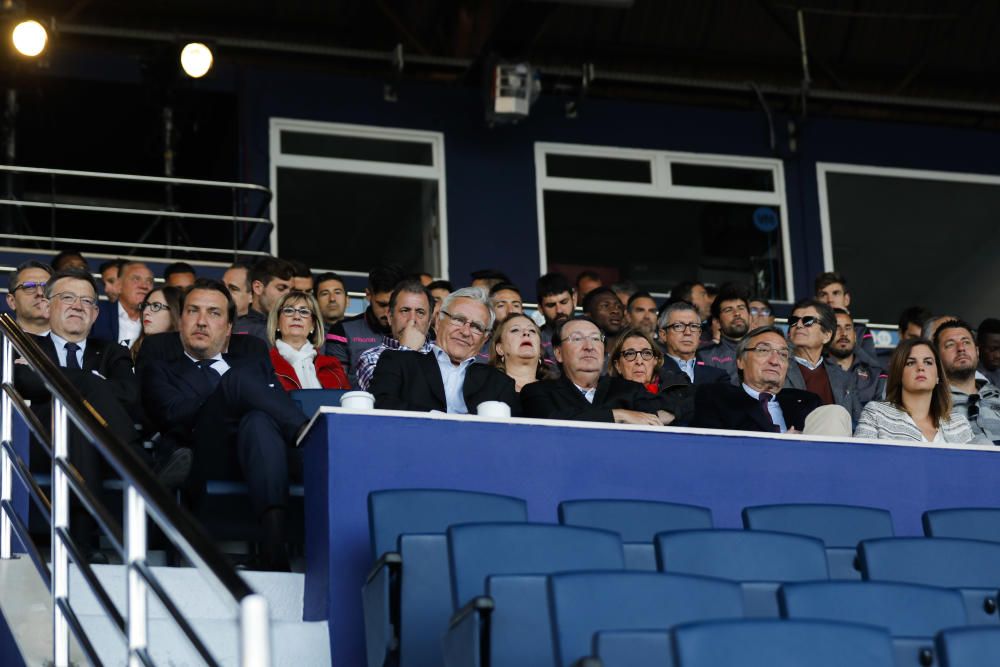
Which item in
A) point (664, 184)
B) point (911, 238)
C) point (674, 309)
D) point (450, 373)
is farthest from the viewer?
point (911, 238)

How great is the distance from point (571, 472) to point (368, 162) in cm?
615

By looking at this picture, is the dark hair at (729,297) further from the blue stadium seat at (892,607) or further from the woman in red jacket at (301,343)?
the blue stadium seat at (892,607)

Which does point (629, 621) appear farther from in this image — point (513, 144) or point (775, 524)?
point (513, 144)

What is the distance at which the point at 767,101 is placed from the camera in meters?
11.5

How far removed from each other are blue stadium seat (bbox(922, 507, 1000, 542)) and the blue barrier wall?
517 mm

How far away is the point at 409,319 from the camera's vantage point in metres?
5.98

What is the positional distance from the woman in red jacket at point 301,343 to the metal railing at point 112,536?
1.86 meters

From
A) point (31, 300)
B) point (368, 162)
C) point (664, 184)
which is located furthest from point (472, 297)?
point (664, 184)

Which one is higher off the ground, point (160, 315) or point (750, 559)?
point (160, 315)

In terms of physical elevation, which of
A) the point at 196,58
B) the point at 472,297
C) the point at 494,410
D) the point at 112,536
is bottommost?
the point at 112,536

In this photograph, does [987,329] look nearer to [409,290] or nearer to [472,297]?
[409,290]

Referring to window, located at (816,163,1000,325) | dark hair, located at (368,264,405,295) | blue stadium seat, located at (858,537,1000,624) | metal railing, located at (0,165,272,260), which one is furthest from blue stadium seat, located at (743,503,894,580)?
window, located at (816,163,1000,325)

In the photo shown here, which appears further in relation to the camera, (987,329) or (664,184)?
(664,184)

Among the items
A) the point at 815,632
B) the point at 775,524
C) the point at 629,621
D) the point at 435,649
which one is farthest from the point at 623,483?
the point at 815,632
